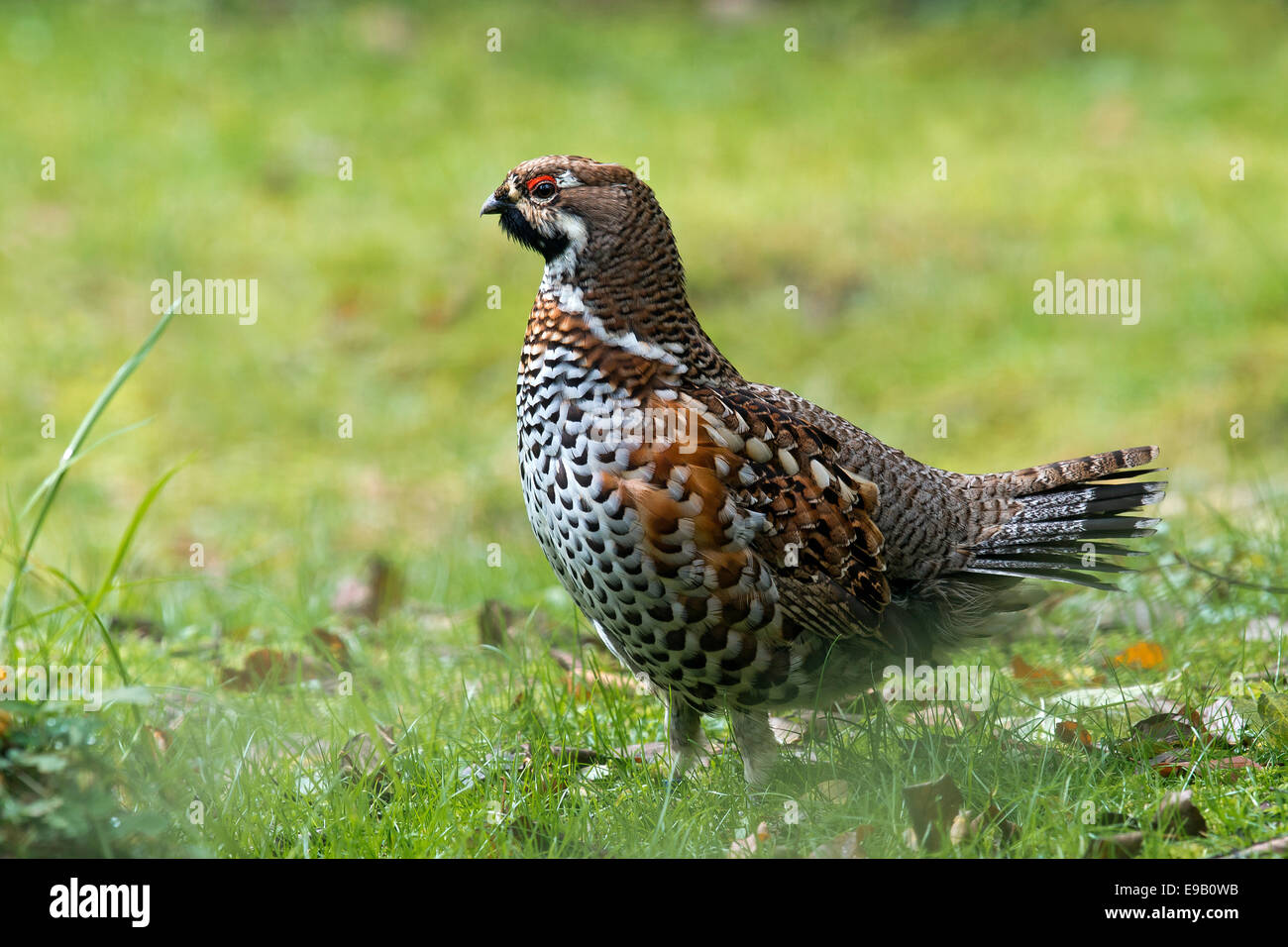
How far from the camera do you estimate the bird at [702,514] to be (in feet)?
11.1

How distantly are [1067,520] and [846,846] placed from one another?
134 cm

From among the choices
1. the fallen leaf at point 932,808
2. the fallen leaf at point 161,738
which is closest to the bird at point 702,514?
the fallen leaf at point 932,808

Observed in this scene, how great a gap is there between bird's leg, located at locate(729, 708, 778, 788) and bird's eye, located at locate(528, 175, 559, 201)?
1.46 metres

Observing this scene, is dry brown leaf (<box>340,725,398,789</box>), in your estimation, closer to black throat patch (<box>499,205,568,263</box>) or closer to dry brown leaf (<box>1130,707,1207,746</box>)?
black throat patch (<box>499,205,568,263</box>)

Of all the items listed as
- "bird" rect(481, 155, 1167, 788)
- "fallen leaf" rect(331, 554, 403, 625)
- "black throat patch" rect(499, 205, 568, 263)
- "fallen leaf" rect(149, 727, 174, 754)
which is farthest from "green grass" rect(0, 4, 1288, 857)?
"black throat patch" rect(499, 205, 568, 263)

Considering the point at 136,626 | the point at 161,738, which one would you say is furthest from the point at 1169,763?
the point at 136,626

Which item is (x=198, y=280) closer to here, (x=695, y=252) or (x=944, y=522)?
(x=695, y=252)

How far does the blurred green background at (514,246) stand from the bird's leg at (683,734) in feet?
6.15

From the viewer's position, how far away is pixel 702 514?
11.1 ft

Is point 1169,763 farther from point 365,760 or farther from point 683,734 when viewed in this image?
point 365,760
